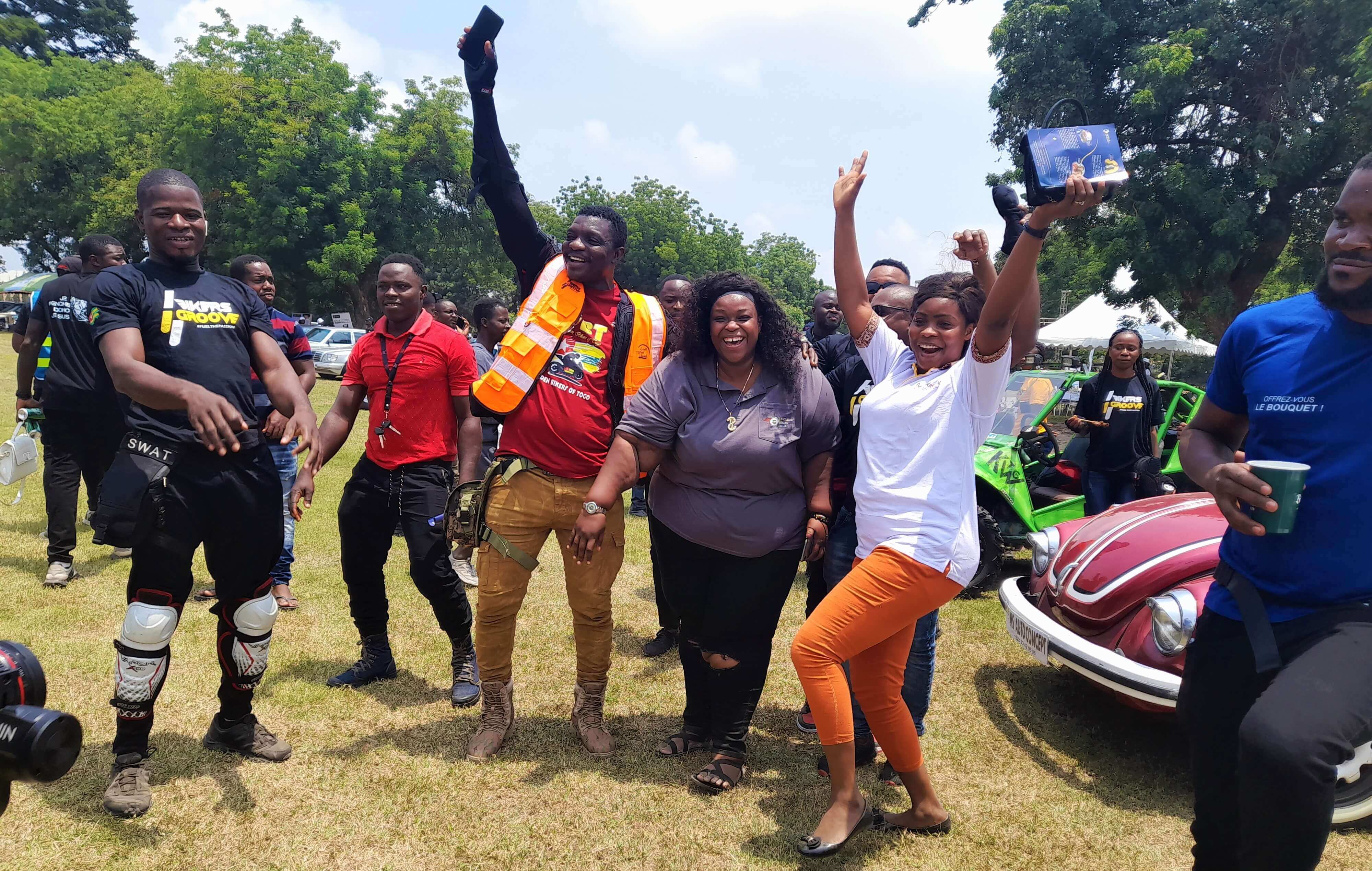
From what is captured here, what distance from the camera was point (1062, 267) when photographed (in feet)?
94.1

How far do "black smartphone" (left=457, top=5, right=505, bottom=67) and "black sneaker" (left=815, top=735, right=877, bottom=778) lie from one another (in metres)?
3.27

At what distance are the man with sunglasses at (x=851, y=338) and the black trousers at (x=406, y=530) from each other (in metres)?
2.01

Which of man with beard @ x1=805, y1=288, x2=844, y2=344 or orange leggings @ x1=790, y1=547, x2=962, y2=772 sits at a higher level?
man with beard @ x1=805, y1=288, x2=844, y2=344

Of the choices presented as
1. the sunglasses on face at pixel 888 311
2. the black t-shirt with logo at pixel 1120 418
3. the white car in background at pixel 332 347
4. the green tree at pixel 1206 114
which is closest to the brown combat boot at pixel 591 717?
the sunglasses on face at pixel 888 311

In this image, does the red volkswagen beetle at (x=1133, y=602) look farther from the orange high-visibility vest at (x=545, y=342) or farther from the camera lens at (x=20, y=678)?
the camera lens at (x=20, y=678)

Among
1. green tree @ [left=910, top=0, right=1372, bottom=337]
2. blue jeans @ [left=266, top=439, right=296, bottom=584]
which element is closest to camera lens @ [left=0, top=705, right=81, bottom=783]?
blue jeans @ [left=266, top=439, right=296, bottom=584]

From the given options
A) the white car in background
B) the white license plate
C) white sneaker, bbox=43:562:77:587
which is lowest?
the white car in background

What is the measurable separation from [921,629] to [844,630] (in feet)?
2.62

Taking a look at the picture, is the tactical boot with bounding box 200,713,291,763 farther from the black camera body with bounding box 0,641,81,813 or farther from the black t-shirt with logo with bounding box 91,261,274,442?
the black camera body with bounding box 0,641,81,813

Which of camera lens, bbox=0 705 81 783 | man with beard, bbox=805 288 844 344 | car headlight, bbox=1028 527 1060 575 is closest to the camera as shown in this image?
camera lens, bbox=0 705 81 783

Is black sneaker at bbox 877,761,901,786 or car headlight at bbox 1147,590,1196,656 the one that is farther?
black sneaker at bbox 877,761,901,786

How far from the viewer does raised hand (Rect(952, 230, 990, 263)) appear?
9.09 ft

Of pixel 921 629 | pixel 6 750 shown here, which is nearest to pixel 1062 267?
pixel 921 629

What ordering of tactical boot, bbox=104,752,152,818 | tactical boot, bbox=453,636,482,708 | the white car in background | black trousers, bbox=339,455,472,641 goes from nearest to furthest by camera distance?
tactical boot, bbox=104,752,152,818 → black trousers, bbox=339,455,472,641 → tactical boot, bbox=453,636,482,708 → the white car in background
